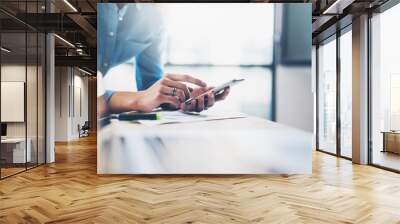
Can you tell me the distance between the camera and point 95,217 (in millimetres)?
3828

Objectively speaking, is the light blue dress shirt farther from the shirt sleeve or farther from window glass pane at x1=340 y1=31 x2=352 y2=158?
window glass pane at x1=340 y1=31 x2=352 y2=158

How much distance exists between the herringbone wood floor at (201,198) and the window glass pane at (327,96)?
318 centimetres

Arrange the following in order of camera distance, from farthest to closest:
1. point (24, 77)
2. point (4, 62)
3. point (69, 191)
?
1. point (24, 77)
2. point (4, 62)
3. point (69, 191)

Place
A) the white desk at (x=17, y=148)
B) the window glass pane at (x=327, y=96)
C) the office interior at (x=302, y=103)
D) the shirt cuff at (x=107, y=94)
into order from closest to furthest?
the office interior at (x=302, y=103)
the shirt cuff at (x=107, y=94)
the white desk at (x=17, y=148)
the window glass pane at (x=327, y=96)

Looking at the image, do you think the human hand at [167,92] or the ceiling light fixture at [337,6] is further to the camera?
the ceiling light fixture at [337,6]

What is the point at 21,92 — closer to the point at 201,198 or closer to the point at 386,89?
the point at 201,198

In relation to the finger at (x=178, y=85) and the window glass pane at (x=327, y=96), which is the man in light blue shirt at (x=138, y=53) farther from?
the window glass pane at (x=327, y=96)

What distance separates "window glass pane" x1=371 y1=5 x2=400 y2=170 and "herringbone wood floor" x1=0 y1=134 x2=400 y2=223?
98 cm

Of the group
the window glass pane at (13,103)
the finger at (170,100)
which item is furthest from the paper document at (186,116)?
the window glass pane at (13,103)

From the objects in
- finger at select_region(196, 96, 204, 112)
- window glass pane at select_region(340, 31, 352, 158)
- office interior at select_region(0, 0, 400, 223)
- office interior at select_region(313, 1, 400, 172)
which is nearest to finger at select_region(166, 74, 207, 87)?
office interior at select_region(0, 0, 400, 223)

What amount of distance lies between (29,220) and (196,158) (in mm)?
2963

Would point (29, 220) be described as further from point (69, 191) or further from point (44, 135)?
point (44, 135)

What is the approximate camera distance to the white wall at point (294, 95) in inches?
242

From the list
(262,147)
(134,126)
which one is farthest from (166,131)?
(262,147)
